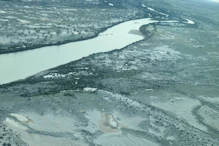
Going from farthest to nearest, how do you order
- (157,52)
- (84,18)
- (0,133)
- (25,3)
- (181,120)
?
A: (25,3) < (84,18) < (157,52) < (181,120) < (0,133)

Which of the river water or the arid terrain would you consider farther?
the river water

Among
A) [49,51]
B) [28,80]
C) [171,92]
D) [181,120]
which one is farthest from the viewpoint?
[49,51]

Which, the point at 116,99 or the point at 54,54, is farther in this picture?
the point at 54,54

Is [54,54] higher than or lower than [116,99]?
higher

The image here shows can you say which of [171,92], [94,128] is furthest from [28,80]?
[171,92]

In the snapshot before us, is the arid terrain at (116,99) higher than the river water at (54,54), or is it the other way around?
the river water at (54,54)

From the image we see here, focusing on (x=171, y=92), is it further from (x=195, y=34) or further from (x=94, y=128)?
(x=195, y=34)

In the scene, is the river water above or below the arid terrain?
above

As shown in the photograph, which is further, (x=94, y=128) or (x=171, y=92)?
(x=171, y=92)

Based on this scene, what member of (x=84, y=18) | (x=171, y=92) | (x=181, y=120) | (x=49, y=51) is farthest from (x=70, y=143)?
(x=84, y=18)

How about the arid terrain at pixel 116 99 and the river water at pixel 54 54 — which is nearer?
the arid terrain at pixel 116 99
